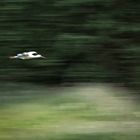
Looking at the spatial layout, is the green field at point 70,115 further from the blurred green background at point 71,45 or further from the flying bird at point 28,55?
the flying bird at point 28,55

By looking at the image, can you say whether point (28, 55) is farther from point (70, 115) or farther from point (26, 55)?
point (70, 115)

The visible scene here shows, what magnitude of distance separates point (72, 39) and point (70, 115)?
57.5 inches

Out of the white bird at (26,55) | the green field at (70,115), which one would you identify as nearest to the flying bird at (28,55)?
the white bird at (26,55)

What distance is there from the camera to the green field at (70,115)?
4.45 m

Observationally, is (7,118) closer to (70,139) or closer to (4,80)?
(70,139)

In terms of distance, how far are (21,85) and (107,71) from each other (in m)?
0.96

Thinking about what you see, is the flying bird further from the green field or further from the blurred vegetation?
the green field

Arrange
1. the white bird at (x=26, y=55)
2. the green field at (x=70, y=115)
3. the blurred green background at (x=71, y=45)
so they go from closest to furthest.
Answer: the green field at (x=70, y=115), the blurred green background at (x=71, y=45), the white bird at (x=26, y=55)

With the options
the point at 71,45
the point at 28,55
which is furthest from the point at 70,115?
the point at 28,55

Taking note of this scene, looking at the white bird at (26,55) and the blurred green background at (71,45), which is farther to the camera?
the white bird at (26,55)

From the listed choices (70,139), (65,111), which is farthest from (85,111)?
(70,139)

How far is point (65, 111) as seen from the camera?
4.87 metres

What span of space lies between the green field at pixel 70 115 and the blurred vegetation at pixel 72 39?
0.57 metres

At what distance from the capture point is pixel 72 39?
239 inches
